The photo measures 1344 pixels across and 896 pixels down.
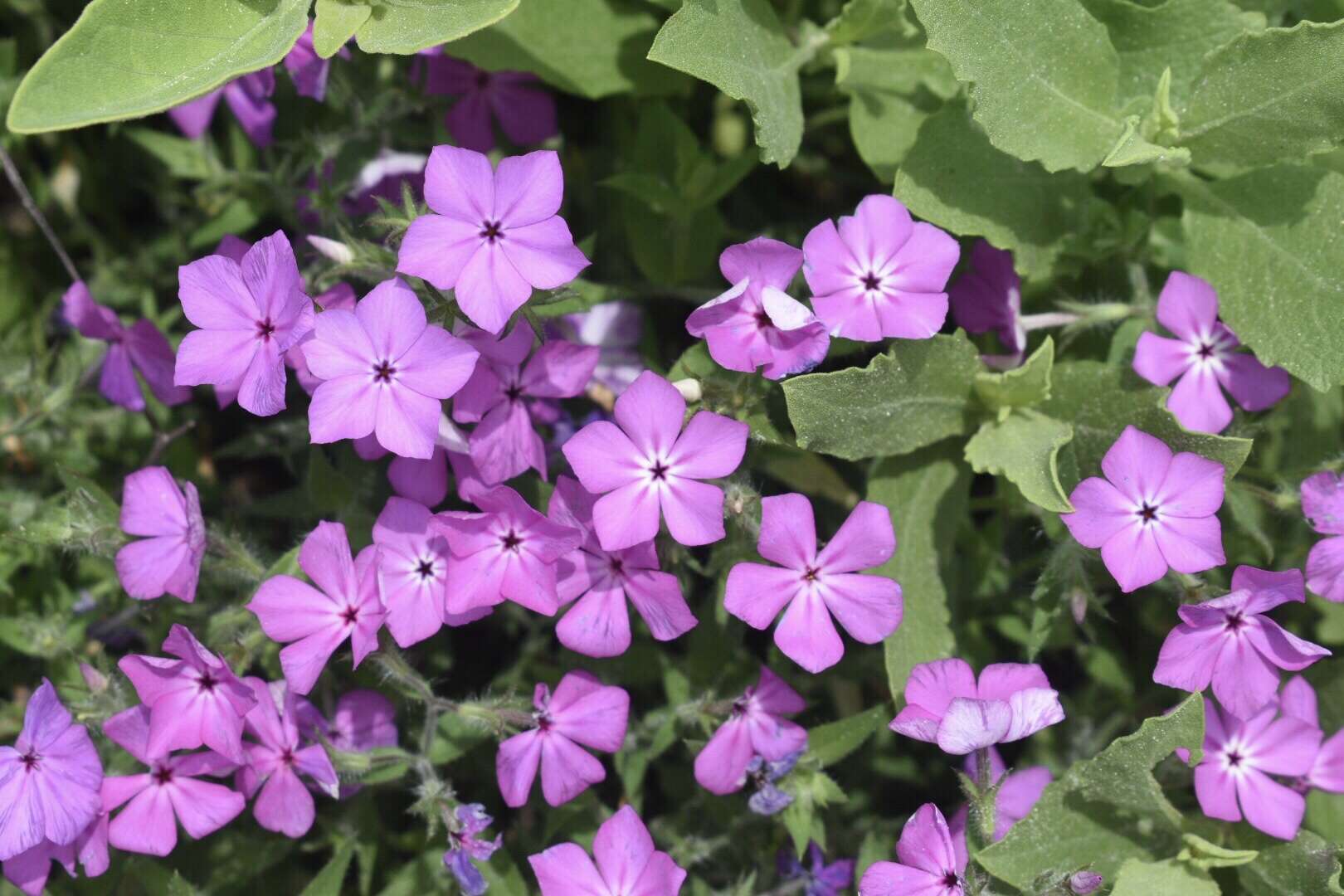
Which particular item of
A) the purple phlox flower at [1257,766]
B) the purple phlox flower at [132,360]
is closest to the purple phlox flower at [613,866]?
the purple phlox flower at [1257,766]

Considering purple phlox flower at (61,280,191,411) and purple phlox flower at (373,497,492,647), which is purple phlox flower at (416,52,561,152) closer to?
purple phlox flower at (61,280,191,411)

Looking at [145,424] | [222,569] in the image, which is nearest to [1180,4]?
[222,569]

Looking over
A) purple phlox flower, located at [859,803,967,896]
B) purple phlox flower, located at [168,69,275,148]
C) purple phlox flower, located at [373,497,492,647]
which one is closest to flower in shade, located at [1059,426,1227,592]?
purple phlox flower, located at [859,803,967,896]

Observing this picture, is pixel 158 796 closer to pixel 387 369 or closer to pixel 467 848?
→ pixel 467 848

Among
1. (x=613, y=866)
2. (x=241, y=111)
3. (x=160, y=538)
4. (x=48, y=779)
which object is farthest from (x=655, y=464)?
(x=241, y=111)

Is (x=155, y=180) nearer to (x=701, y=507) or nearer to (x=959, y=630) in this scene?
(x=701, y=507)
